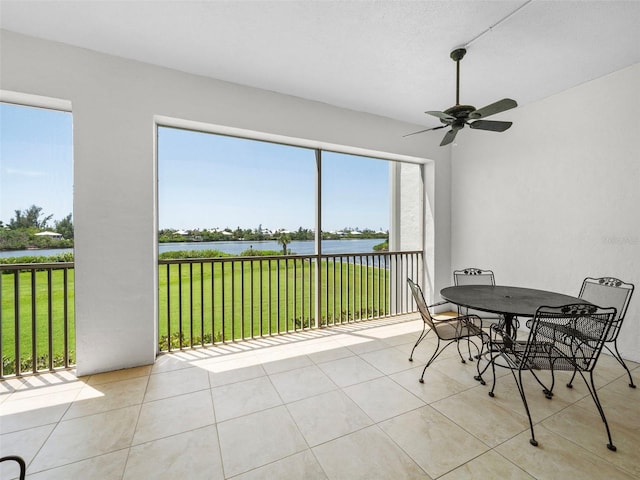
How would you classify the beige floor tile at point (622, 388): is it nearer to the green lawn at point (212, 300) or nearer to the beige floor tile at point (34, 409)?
the green lawn at point (212, 300)

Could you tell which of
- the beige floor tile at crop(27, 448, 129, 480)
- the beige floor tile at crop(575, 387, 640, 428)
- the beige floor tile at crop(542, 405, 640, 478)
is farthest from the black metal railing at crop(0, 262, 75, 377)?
the beige floor tile at crop(575, 387, 640, 428)

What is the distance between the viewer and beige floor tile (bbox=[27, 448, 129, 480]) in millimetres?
1489

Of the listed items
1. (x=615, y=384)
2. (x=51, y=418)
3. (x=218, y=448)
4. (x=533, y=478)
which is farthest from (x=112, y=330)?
(x=615, y=384)

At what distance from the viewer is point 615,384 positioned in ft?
7.79

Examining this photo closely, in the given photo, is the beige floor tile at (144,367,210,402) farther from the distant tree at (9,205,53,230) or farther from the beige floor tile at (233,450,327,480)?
the distant tree at (9,205,53,230)

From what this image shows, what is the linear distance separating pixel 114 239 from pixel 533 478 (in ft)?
11.3

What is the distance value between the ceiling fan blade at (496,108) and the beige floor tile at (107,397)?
3.49 meters

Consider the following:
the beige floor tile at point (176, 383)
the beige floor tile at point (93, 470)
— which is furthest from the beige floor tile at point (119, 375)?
the beige floor tile at point (93, 470)

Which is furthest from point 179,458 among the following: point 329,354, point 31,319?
point 31,319

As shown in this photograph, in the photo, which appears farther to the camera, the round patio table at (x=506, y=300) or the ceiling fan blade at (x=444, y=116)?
the ceiling fan blade at (x=444, y=116)

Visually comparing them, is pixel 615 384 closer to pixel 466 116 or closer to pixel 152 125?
pixel 466 116

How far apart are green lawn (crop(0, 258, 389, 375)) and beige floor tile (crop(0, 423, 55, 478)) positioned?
1.03m

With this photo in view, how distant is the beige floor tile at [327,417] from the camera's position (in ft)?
5.96

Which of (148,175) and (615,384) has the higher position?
(148,175)
